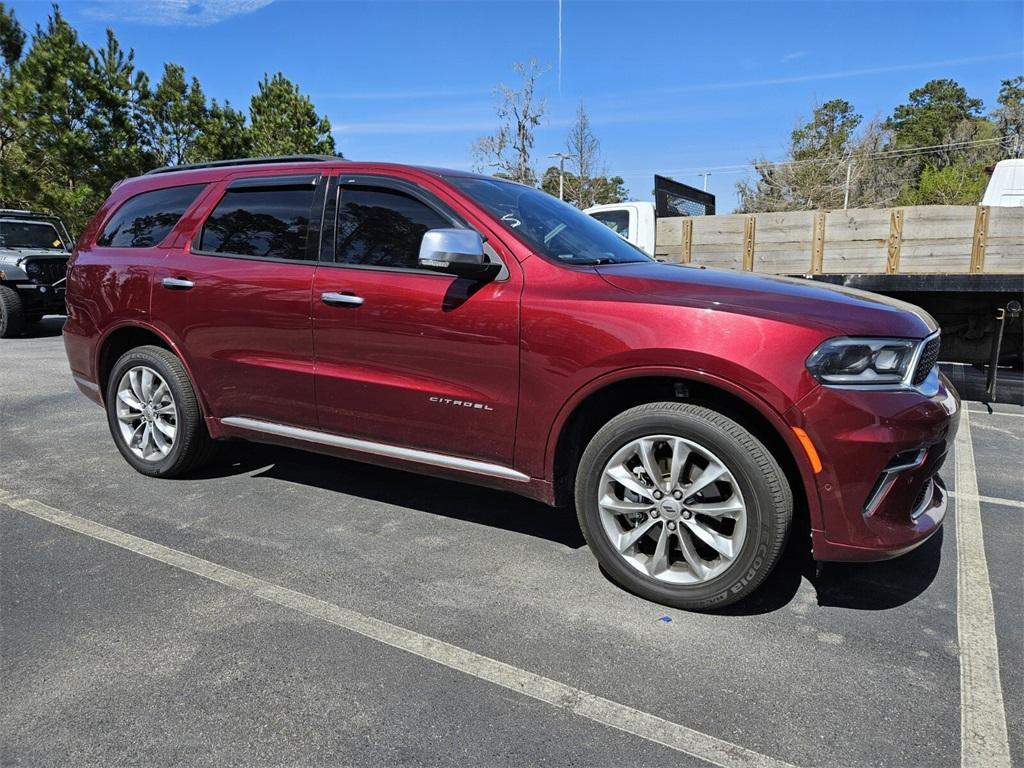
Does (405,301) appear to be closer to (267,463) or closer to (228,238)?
(228,238)

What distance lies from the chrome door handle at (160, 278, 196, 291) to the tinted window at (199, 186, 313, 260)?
214mm

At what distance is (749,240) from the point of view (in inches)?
310

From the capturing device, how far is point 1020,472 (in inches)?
187

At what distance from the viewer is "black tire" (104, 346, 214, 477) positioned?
4.09m

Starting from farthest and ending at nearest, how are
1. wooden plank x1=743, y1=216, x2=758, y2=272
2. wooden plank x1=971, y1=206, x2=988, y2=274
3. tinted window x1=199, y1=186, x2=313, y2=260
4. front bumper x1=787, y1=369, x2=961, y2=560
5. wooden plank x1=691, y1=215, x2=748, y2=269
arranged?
wooden plank x1=691, y1=215, x2=748, y2=269, wooden plank x1=743, y1=216, x2=758, y2=272, wooden plank x1=971, y1=206, x2=988, y2=274, tinted window x1=199, y1=186, x2=313, y2=260, front bumper x1=787, y1=369, x2=961, y2=560

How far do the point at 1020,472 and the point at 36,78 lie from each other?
24.3 metres

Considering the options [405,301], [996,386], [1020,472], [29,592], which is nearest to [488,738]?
[405,301]

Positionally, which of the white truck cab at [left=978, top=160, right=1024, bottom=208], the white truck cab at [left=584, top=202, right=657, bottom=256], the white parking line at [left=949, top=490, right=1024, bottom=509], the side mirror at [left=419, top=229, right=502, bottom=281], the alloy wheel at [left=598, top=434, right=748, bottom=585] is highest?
the white truck cab at [left=978, top=160, right=1024, bottom=208]

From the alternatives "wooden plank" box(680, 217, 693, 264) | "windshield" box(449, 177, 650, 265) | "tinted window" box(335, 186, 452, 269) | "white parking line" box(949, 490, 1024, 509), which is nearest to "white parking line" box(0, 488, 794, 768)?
"tinted window" box(335, 186, 452, 269)

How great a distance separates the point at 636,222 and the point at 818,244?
2425mm

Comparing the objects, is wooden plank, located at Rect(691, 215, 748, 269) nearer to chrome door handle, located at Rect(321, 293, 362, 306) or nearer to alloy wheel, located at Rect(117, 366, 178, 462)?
chrome door handle, located at Rect(321, 293, 362, 306)

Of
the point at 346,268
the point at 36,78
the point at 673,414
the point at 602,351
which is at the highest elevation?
the point at 36,78

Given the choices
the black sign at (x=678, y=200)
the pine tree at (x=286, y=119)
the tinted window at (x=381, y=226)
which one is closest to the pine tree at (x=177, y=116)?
the pine tree at (x=286, y=119)

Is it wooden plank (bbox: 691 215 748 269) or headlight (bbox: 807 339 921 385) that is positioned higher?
wooden plank (bbox: 691 215 748 269)
